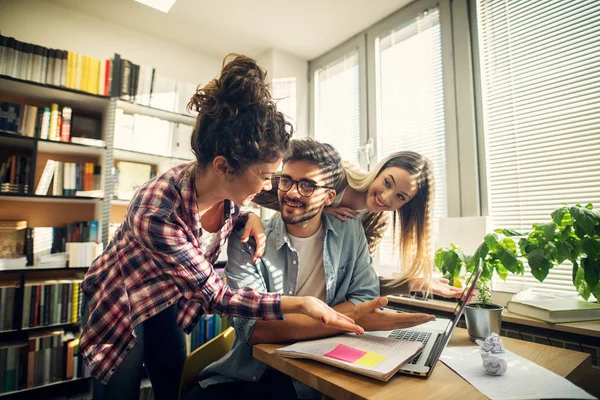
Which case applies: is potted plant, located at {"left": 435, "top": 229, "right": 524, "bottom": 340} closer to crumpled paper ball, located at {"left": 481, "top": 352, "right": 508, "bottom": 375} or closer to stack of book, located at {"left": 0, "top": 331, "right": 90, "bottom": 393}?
crumpled paper ball, located at {"left": 481, "top": 352, "right": 508, "bottom": 375}

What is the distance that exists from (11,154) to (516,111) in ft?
10.3

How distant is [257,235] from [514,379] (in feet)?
2.73

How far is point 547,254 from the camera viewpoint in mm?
1195

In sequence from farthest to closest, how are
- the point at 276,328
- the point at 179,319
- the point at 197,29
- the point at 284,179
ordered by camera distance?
the point at 197,29 < the point at 284,179 < the point at 179,319 < the point at 276,328

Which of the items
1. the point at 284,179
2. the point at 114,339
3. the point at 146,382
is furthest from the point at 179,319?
the point at 146,382

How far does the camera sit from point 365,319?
3.41ft

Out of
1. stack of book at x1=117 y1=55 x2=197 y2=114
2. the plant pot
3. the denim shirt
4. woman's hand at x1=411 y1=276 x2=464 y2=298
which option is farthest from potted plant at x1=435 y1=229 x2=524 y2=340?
stack of book at x1=117 y1=55 x2=197 y2=114

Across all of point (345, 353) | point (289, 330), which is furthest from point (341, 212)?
point (345, 353)

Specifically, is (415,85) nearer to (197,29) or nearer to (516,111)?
(516,111)

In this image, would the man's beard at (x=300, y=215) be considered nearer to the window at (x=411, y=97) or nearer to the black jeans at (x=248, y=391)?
the black jeans at (x=248, y=391)

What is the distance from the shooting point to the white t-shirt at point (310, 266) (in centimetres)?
133

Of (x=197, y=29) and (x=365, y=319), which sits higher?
(x=197, y=29)

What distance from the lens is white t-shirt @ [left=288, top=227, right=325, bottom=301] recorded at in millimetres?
1329

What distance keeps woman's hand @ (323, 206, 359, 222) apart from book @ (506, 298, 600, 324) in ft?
2.52
